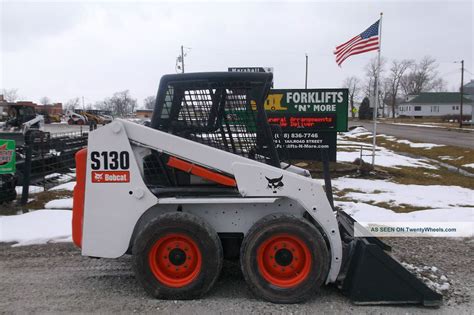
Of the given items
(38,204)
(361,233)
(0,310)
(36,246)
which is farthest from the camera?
(38,204)

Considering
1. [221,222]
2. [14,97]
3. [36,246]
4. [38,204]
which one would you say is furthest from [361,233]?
[14,97]

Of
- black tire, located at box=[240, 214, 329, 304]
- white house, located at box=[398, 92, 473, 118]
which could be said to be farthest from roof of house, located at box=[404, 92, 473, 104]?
black tire, located at box=[240, 214, 329, 304]

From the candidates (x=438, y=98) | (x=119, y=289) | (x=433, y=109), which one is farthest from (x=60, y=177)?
(x=438, y=98)

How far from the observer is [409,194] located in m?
9.89

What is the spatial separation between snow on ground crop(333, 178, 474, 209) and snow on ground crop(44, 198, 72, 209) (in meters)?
6.18

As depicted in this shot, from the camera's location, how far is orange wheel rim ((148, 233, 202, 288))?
402cm

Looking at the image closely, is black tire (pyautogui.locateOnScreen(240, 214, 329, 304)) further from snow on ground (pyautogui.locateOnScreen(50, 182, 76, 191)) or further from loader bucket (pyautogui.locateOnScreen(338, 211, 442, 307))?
snow on ground (pyautogui.locateOnScreen(50, 182, 76, 191))

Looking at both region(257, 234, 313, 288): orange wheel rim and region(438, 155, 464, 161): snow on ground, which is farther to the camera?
region(438, 155, 464, 161): snow on ground

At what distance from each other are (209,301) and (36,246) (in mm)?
3120

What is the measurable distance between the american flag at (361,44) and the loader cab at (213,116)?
32.1 ft

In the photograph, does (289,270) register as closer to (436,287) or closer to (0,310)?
(436,287)

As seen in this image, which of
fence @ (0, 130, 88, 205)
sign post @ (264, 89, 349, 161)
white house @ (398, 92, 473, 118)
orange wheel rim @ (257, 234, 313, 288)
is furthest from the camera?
white house @ (398, 92, 473, 118)

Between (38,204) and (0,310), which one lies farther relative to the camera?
(38,204)

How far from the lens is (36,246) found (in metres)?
5.79
